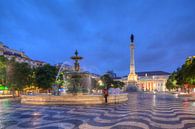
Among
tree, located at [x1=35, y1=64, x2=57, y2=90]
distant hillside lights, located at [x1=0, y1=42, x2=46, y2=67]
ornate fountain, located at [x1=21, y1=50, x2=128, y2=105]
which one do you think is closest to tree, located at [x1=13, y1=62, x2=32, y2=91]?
tree, located at [x1=35, y1=64, x2=57, y2=90]

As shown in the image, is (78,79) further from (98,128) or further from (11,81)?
(11,81)

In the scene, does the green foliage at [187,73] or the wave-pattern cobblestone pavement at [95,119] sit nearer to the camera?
the wave-pattern cobblestone pavement at [95,119]

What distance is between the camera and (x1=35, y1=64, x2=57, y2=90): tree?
5534cm

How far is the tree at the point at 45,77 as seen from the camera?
55344 mm

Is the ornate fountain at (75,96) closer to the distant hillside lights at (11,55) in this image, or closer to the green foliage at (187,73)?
the green foliage at (187,73)

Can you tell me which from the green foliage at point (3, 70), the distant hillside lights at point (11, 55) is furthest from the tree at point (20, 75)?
the distant hillside lights at point (11, 55)

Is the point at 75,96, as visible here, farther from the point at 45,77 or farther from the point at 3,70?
the point at 45,77

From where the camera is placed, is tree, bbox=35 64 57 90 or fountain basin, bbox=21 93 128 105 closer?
fountain basin, bbox=21 93 128 105

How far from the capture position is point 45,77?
55.8 m

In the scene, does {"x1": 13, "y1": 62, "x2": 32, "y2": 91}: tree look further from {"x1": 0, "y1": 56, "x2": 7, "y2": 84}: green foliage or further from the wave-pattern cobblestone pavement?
the wave-pattern cobblestone pavement

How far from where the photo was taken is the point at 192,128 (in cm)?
984

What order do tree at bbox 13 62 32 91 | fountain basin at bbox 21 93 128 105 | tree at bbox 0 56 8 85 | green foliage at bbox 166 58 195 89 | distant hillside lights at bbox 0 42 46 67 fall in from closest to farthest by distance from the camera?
fountain basin at bbox 21 93 128 105 → green foliage at bbox 166 58 195 89 → tree at bbox 0 56 8 85 → tree at bbox 13 62 32 91 → distant hillside lights at bbox 0 42 46 67

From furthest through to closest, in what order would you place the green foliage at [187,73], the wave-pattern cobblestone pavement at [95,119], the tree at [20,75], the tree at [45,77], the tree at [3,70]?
the tree at [45,77]
the tree at [20,75]
the tree at [3,70]
the green foliage at [187,73]
the wave-pattern cobblestone pavement at [95,119]

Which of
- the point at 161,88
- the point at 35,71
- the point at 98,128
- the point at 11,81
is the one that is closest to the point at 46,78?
the point at 35,71
